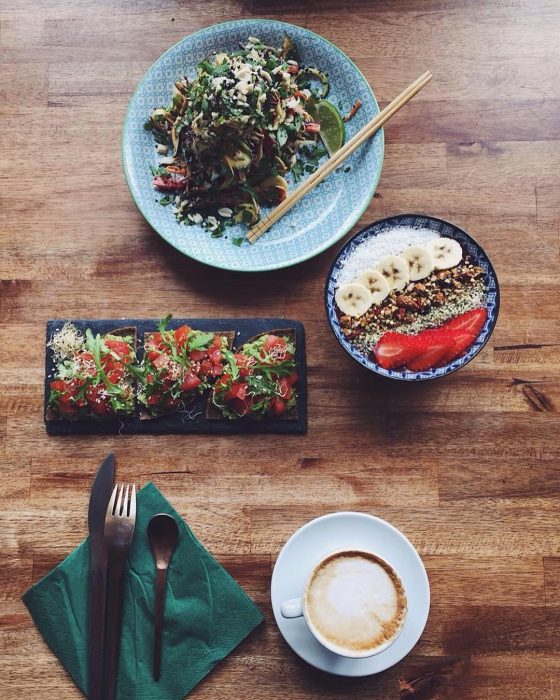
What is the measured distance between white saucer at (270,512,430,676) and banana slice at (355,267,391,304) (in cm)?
70

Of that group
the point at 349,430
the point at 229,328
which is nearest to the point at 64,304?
the point at 229,328

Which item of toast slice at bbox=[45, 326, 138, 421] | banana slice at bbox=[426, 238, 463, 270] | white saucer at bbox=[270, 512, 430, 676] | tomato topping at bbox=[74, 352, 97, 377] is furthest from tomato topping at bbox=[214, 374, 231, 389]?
banana slice at bbox=[426, 238, 463, 270]

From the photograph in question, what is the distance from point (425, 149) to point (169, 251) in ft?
3.14

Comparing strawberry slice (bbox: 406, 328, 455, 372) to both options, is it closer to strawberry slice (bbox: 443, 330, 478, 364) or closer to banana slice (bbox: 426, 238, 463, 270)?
strawberry slice (bbox: 443, 330, 478, 364)

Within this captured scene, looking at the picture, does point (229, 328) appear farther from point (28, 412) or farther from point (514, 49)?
point (514, 49)

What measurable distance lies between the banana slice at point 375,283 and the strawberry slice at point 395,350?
0.14 metres

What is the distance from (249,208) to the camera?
2.50 metres

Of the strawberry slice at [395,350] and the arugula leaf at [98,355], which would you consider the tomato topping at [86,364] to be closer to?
the arugula leaf at [98,355]

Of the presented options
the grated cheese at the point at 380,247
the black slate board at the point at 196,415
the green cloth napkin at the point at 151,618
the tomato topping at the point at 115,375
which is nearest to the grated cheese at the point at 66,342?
the black slate board at the point at 196,415

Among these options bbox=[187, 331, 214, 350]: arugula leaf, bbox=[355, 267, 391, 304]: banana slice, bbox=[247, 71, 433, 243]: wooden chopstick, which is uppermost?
bbox=[247, 71, 433, 243]: wooden chopstick

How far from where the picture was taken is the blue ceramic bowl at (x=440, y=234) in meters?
2.37

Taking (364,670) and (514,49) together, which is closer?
(364,670)

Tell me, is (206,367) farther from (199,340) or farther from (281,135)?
(281,135)

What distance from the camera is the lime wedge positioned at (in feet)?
8.27
